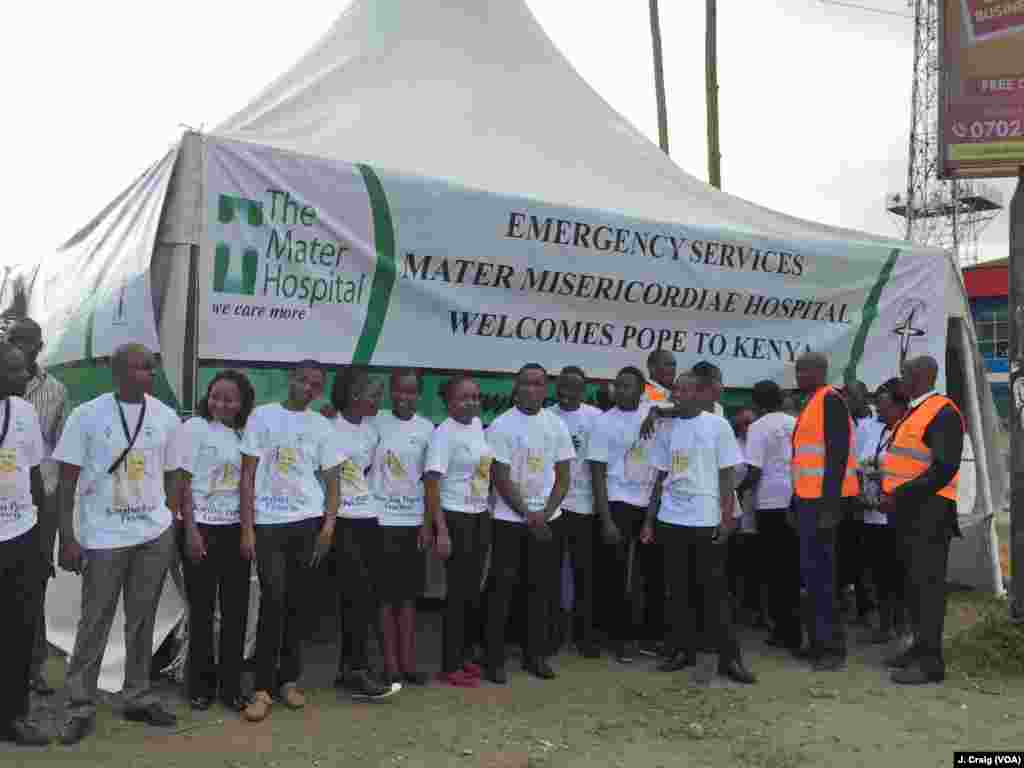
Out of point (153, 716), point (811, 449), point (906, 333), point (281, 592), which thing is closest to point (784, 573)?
point (811, 449)

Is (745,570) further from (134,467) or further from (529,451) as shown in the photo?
(134,467)

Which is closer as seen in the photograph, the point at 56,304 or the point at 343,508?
the point at 343,508

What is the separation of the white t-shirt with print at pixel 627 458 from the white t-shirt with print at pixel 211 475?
2141 mm

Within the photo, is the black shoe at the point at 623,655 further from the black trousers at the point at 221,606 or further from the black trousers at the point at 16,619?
the black trousers at the point at 16,619

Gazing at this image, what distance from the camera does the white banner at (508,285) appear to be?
17.1 ft

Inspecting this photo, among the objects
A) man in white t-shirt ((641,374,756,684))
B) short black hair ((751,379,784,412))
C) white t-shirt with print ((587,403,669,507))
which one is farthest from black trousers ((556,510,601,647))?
short black hair ((751,379,784,412))

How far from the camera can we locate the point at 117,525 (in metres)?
4.22

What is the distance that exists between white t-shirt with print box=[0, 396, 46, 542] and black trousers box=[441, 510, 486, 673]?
199cm

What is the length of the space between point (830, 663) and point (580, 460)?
1915 millimetres

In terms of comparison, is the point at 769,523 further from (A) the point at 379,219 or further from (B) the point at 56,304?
(B) the point at 56,304

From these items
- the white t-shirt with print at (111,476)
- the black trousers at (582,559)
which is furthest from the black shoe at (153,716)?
the black trousers at (582,559)

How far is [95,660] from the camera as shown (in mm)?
4242

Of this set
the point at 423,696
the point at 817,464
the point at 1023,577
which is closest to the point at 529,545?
the point at 423,696

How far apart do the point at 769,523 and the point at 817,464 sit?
0.74m
